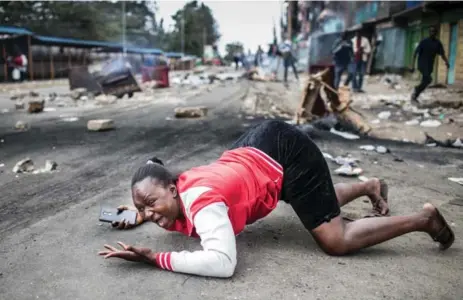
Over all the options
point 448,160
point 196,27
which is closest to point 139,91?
point 448,160

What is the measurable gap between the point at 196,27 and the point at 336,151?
2933 inches

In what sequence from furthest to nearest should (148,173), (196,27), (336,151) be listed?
(196,27) < (336,151) < (148,173)

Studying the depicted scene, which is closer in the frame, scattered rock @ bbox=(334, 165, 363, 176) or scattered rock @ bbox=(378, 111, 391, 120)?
scattered rock @ bbox=(334, 165, 363, 176)

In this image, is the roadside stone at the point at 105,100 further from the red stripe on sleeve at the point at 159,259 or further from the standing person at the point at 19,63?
the standing person at the point at 19,63

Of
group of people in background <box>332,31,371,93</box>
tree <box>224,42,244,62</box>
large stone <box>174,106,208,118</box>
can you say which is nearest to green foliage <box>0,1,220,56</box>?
tree <box>224,42,244,62</box>

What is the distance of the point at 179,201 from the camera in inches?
88.3

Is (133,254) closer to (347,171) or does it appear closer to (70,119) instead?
(347,171)

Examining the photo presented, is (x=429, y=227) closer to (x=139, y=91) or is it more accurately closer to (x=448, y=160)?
(x=448, y=160)

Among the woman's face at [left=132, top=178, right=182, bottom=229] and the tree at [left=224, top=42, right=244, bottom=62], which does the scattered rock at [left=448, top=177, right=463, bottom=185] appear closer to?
the woman's face at [left=132, top=178, right=182, bottom=229]

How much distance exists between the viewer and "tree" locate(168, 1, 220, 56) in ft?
230

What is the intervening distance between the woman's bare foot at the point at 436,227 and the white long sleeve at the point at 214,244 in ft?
3.73

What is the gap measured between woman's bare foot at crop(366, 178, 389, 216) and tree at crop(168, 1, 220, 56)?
6302 cm

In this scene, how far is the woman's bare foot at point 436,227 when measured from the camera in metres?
2.50

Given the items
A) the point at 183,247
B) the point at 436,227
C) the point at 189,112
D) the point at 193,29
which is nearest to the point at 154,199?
the point at 183,247
